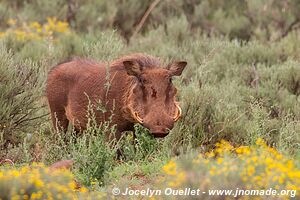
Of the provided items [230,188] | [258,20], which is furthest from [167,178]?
[258,20]

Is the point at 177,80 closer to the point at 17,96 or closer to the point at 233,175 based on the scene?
the point at 17,96

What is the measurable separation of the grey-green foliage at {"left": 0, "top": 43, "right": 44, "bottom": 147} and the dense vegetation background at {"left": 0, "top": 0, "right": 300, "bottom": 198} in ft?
0.04

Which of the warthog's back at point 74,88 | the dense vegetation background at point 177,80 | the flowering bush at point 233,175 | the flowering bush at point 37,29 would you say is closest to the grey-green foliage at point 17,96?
the dense vegetation background at point 177,80

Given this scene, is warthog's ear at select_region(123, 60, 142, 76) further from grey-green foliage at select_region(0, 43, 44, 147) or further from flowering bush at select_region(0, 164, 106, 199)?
flowering bush at select_region(0, 164, 106, 199)

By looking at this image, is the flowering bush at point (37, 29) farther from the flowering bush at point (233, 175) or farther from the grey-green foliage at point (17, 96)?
the flowering bush at point (233, 175)

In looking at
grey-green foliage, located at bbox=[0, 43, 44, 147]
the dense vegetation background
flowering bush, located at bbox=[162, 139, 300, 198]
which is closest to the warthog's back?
the dense vegetation background

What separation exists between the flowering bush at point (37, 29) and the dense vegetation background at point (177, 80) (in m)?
0.03

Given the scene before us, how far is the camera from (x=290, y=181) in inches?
224

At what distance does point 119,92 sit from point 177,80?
7.52 feet

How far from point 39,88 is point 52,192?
4.61 metres

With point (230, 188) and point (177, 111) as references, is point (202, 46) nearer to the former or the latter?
point (177, 111)

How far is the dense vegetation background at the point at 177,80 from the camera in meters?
8.38

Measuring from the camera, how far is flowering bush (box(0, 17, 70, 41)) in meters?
16.6

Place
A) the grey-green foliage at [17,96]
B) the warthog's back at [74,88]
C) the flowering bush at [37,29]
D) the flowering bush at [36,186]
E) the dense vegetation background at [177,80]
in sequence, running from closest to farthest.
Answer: the flowering bush at [36,186] → the dense vegetation background at [177,80] → the warthog's back at [74,88] → the grey-green foliage at [17,96] → the flowering bush at [37,29]
